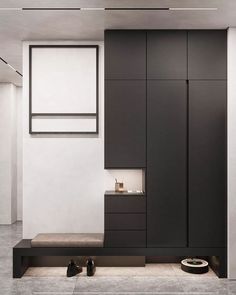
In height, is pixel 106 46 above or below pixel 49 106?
above

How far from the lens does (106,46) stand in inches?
188

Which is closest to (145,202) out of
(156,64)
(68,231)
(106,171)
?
(106,171)

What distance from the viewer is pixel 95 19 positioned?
439 cm

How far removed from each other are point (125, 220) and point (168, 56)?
204 centimetres

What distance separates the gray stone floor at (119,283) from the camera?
13.4 feet

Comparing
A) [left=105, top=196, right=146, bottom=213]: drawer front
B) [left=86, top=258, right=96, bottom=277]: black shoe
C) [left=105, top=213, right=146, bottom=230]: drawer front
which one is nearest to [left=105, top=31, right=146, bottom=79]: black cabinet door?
[left=105, top=196, right=146, bottom=213]: drawer front

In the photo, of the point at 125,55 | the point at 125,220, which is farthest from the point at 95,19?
the point at 125,220

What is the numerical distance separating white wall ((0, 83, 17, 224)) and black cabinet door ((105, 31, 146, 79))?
392 centimetres

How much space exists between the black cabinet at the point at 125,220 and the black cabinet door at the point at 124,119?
0.43m

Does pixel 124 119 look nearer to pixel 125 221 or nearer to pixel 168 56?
pixel 168 56

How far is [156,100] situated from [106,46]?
89cm

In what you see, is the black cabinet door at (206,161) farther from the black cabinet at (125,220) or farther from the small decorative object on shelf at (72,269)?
the small decorative object on shelf at (72,269)

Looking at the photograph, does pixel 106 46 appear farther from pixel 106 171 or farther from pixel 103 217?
pixel 103 217

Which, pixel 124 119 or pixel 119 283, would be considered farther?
pixel 124 119
